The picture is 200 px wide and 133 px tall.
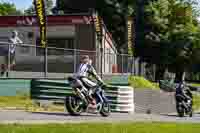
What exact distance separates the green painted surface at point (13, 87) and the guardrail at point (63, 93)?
0.40 m

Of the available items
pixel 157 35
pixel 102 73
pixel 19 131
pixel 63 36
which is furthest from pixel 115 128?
pixel 157 35

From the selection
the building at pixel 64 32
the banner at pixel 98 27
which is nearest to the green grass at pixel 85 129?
the building at pixel 64 32

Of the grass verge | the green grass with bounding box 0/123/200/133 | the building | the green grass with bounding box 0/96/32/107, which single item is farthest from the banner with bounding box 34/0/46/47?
the green grass with bounding box 0/123/200/133

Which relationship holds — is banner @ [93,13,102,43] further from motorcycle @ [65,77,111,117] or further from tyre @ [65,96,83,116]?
tyre @ [65,96,83,116]

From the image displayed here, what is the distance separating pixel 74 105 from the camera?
18.4 metres

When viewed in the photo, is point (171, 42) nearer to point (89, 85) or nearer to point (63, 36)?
point (63, 36)

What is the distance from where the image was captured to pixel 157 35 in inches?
2184

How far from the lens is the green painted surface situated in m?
22.5

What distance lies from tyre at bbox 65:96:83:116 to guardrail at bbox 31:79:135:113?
313 cm

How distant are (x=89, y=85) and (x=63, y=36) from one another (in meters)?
21.5

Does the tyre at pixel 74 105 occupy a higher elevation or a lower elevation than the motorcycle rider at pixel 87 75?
lower

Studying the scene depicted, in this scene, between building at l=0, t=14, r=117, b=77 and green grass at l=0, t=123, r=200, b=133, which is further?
building at l=0, t=14, r=117, b=77

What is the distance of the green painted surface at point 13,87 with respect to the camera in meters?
22.5

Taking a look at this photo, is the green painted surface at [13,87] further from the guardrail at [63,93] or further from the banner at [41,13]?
the banner at [41,13]
